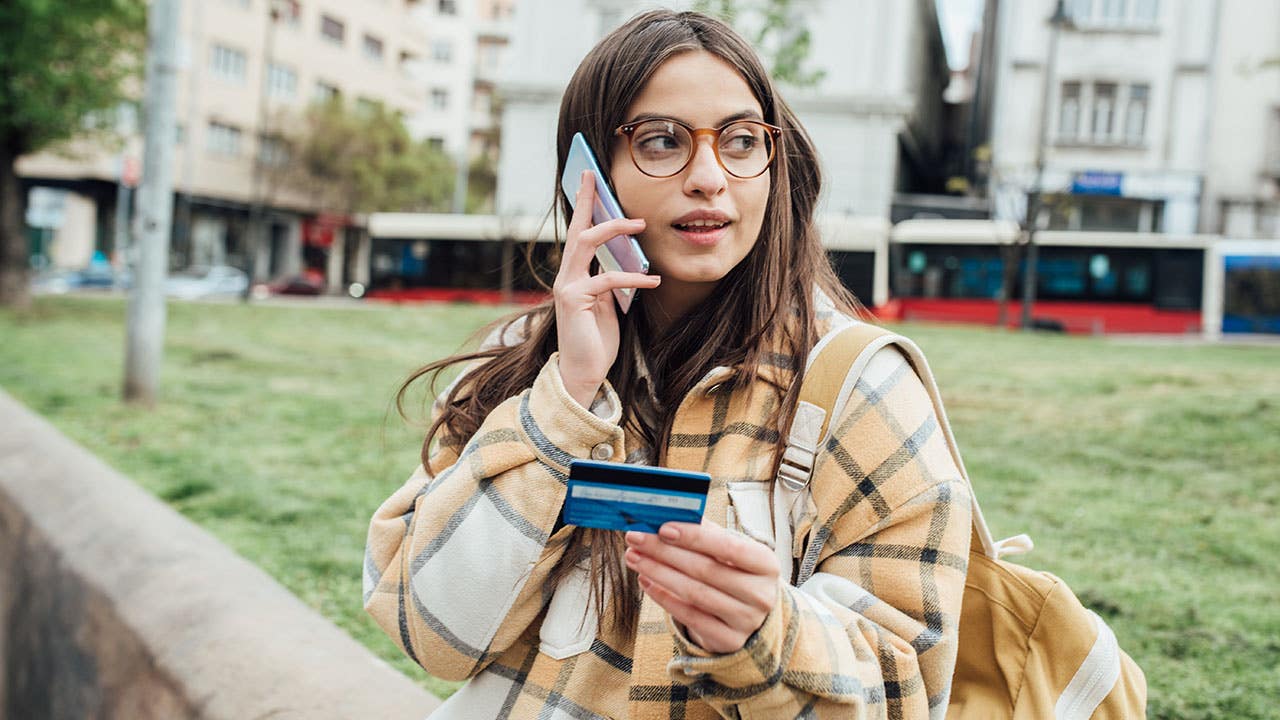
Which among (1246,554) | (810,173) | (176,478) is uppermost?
(810,173)

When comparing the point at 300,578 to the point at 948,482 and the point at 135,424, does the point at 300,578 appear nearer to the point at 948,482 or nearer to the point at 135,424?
the point at 948,482

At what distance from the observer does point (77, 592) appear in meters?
3.03

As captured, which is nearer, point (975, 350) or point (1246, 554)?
point (1246, 554)

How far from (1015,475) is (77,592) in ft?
12.4

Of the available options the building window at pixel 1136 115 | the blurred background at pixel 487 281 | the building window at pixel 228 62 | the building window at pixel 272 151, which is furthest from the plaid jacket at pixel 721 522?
the building window at pixel 272 151

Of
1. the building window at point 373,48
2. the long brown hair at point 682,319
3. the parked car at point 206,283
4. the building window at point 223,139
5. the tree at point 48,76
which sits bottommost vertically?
the parked car at point 206,283

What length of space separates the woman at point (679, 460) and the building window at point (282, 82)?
1572 inches

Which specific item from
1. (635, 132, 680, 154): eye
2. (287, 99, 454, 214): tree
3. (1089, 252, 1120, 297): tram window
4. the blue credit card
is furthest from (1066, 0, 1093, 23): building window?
the blue credit card

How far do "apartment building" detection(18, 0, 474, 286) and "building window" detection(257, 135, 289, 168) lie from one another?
6cm

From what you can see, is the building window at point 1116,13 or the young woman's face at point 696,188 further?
the building window at point 1116,13

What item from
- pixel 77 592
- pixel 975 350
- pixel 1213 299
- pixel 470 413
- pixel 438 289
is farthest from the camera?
pixel 438 289

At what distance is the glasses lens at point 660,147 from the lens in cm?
152

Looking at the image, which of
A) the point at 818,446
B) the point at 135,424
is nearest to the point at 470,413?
the point at 818,446

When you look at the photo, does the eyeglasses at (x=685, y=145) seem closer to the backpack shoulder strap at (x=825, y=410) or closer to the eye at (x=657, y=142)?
the eye at (x=657, y=142)
